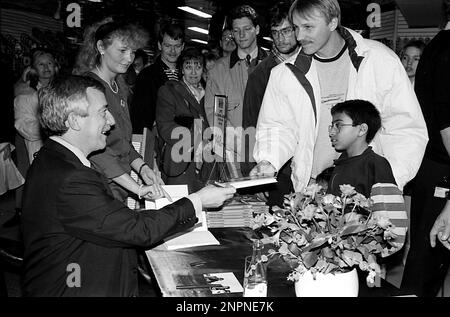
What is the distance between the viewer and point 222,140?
3.71m

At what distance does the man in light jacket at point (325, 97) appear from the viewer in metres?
2.87

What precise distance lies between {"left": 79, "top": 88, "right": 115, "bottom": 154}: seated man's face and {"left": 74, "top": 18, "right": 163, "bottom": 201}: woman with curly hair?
0.89m

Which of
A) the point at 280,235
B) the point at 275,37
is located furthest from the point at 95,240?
the point at 275,37

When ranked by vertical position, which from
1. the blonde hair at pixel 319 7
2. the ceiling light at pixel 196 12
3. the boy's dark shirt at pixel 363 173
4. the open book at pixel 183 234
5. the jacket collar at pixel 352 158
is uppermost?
the ceiling light at pixel 196 12

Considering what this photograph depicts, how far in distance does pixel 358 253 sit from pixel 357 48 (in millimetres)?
1700

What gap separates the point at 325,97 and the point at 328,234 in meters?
1.65

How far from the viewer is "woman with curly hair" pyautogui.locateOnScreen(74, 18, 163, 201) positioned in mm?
3205

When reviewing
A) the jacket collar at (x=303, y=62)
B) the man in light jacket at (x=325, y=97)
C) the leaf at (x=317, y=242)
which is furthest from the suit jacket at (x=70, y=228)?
the jacket collar at (x=303, y=62)

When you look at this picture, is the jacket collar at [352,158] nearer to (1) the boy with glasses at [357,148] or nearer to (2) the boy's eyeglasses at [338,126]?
(1) the boy with glasses at [357,148]

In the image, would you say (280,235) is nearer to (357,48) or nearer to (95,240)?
(95,240)

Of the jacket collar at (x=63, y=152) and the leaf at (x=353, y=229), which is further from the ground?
the jacket collar at (x=63, y=152)

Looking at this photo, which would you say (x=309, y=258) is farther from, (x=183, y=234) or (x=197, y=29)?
(x=197, y=29)

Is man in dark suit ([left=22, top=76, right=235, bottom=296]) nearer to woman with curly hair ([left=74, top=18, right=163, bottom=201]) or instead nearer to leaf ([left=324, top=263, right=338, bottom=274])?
leaf ([left=324, top=263, right=338, bottom=274])

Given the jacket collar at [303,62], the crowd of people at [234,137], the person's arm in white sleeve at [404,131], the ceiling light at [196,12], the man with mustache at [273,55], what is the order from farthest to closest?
the ceiling light at [196,12] < the man with mustache at [273,55] < the jacket collar at [303,62] < the person's arm in white sleeve at [404,131] < the crowd of people at [234,137]
